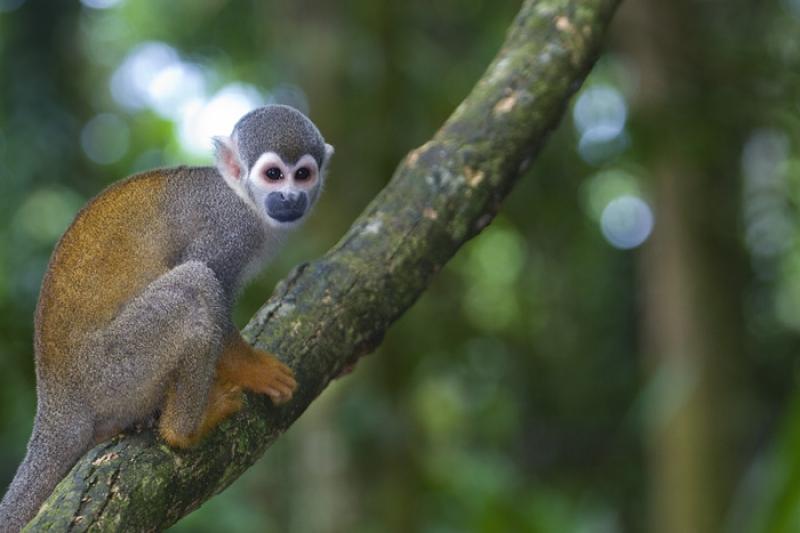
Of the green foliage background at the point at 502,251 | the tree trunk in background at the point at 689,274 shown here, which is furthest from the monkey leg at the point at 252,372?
the tree trunk in background at the point at 689,274

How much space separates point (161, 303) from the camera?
2590mm

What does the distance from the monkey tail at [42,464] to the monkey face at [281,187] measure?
78 cm

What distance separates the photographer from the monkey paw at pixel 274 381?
2.70m

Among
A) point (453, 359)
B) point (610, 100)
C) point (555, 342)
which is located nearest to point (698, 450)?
point (453, 359)

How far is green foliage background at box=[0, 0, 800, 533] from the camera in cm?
490

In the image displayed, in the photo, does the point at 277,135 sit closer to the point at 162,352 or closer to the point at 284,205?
the point at 284,205

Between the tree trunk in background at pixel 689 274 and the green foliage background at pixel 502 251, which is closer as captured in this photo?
the green foliage background at pixel 502 251

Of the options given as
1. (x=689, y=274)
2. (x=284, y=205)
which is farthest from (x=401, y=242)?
(x=689, y=274)

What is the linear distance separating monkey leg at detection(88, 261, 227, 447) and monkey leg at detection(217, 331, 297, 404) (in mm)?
104

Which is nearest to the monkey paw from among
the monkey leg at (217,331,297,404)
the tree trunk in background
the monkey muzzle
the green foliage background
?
the monkey leg at (217,331,297,404)

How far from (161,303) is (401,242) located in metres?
0.83

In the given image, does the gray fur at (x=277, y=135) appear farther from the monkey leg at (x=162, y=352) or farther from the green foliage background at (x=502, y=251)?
the green foliage background at (x=502, y=251)

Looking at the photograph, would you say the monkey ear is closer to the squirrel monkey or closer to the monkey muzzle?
the squirrel monkey

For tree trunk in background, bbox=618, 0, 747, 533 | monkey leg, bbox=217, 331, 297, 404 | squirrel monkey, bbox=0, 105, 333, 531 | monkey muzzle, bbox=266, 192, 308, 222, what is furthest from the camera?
tree trunk in background, bbox=618, 0, 747, 533
